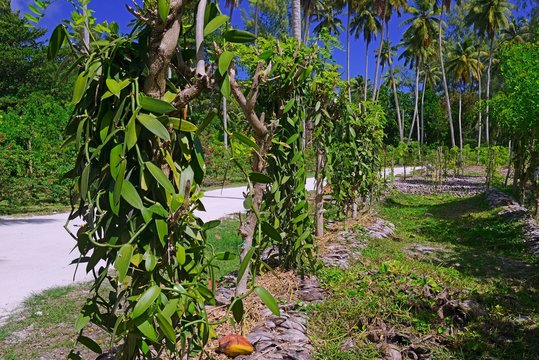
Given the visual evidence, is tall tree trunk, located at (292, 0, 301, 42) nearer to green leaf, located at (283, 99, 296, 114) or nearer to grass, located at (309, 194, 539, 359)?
grass, located at (309, 194, 539, 359)

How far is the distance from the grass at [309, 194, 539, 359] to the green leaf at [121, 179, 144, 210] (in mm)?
1756

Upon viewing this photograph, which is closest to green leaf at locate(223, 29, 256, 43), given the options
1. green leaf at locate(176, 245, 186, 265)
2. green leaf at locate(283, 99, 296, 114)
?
green leaf at locate(176, 245, 186, 265)

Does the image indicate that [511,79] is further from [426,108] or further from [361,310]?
[426,108]

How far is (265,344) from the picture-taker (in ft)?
8.09

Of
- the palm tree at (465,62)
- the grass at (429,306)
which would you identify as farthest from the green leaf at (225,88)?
the palm tree at (465,62)

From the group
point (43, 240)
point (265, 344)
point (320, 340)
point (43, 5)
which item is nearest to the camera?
point (43, 5)

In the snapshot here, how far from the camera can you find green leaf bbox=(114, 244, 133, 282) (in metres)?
1.24

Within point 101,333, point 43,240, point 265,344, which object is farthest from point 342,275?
point 43,240

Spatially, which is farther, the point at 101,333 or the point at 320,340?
the point at 101,333

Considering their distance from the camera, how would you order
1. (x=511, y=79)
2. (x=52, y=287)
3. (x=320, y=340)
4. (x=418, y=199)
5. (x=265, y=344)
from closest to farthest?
(x=265, y=344) < (x=320, y=340) < (x=52, y=287) < (x=511, y=79) < (x=418, y=199)

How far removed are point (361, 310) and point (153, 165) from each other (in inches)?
89.2

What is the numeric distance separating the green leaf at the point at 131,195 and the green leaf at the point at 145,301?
0.24 metres

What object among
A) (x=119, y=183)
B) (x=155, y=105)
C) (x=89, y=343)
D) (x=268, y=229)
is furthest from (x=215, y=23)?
(x=89, y=343)

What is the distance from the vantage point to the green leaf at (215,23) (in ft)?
4.69
